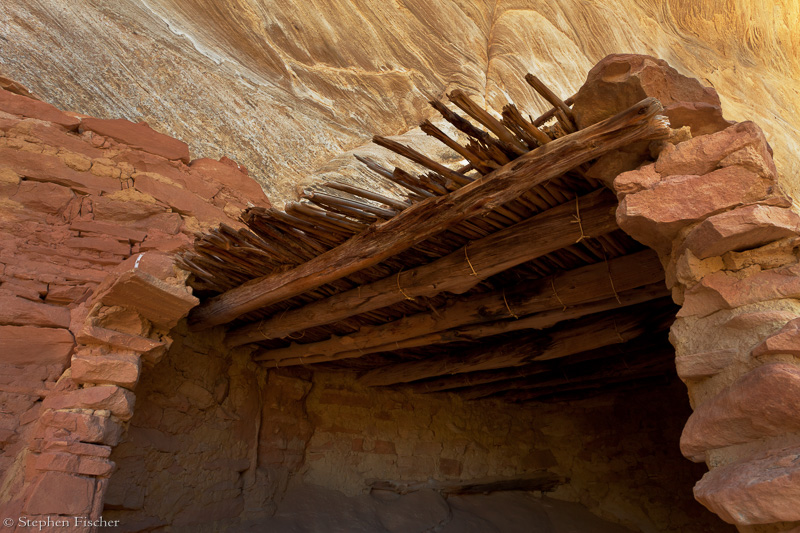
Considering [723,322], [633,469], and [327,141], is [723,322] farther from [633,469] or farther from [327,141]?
[327,141]

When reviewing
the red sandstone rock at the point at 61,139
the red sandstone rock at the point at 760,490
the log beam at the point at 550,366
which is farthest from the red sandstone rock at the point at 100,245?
the red sandstone rock at the point at 760,490

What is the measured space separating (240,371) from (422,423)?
5.65 ft

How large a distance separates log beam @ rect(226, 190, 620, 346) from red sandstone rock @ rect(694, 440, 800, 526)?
3.48 feet

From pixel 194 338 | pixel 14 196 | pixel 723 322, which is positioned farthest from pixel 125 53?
pixel 723 322

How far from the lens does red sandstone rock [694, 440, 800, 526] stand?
117 cm

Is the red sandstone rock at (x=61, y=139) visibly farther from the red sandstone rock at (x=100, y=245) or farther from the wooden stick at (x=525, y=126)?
the wooden stick at (x=525, y=126)

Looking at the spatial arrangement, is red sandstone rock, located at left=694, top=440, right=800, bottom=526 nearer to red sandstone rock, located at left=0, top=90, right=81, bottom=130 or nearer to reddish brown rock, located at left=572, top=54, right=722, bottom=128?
reddish brown rock, located at left=572, top=54, right=722, bottom=128

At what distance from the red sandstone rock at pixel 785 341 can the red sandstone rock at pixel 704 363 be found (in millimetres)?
132

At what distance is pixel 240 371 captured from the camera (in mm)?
3918

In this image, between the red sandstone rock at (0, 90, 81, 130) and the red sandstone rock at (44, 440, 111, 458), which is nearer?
the red sandstone rock at (44, 440, 111, 458)

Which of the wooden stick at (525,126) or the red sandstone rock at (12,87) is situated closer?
the wooden stick at (525,126)

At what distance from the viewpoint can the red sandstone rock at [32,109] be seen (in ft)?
10.5

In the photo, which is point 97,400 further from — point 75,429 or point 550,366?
point 550,366

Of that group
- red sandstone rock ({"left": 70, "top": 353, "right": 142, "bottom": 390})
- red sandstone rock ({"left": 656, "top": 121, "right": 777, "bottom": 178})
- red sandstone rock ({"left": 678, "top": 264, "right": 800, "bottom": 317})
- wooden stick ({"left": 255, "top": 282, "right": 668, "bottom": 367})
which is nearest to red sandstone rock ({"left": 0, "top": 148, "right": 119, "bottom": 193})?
red sandstone rock ({"left": 70, "top": 353, "right": 142, "bottom": 390})
